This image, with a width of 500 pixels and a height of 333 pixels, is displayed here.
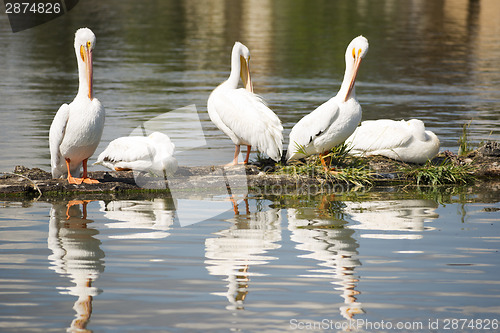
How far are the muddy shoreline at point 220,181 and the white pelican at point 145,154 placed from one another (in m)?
0.11

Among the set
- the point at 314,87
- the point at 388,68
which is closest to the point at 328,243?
the point at 314,87

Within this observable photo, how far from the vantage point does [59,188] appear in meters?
7.86

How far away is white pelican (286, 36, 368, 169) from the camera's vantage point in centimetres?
825

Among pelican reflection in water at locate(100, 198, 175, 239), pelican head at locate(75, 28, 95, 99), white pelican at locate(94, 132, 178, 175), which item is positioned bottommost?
pelican reflection in water at locate(100, 198, 175, 239)

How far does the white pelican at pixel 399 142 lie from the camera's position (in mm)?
9008

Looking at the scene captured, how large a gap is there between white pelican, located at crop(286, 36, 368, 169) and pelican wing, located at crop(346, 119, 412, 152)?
84 cm

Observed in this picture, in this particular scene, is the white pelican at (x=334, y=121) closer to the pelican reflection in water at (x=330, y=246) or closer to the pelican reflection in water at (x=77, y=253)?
the pelican reflection in water at (x=330, y=246)

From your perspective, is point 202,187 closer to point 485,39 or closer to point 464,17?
point 485,39

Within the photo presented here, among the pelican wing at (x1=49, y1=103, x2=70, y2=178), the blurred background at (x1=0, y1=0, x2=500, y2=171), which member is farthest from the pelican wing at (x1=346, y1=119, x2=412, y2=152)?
the pelican wing at (x1=49, y1=103, x2=70, y2=178)

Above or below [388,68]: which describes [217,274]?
above

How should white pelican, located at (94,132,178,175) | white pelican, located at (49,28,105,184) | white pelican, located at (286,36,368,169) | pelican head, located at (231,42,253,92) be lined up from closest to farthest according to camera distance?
white pelican, located at (49,28,105,184) → white pelican, located at (94,132,178,175) → white pelican, located at (286,36,368,169) → pelican head, located at (231,42,253,92)

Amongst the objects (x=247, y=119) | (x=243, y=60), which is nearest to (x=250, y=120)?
(x=247, y=119)

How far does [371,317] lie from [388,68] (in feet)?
55.3

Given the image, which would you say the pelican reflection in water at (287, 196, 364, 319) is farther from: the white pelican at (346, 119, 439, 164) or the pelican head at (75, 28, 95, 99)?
the pelican head at (75, 28, 95, 99)
